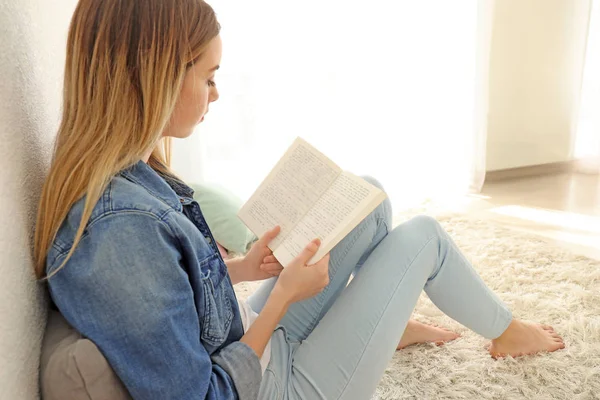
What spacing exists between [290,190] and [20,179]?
0.47m

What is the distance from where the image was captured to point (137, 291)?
650 millimetres

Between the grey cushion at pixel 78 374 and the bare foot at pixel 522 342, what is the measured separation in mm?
940

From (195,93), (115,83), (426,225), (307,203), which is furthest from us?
(426,225)

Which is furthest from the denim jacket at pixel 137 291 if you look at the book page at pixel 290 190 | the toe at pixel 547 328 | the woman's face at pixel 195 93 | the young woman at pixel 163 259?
the toe at pixel 547 328

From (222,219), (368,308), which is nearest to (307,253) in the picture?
(368,308)

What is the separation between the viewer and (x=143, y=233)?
0.67 metres

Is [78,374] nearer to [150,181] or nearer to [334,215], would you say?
[150,181]

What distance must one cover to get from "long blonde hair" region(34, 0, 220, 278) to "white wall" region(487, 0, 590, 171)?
2.37m

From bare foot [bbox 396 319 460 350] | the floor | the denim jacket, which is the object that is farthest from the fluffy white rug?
the denim jacket

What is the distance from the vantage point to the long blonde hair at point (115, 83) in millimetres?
746

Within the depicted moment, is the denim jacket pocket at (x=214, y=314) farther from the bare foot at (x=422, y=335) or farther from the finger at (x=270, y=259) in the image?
the bare foot at (x=422, y=335)

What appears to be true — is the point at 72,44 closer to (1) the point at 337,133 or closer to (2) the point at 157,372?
(2) the point at 157,372

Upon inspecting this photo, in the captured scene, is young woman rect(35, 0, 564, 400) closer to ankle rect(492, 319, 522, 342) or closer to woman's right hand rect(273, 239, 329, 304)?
woman's right hand rect(273, 239, 329, 304)

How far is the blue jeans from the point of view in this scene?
0.90m
